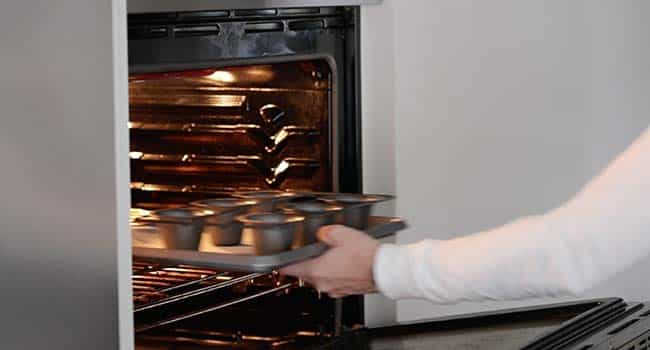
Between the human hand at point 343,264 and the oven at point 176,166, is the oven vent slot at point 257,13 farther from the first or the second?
the human hand at point 343,264

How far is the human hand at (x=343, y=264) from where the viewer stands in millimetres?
1504

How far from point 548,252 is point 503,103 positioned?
0.84 metres

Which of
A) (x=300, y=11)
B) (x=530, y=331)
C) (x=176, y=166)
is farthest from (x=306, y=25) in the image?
(x=530, y=331)

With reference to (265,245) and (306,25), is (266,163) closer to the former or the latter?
(306,25)

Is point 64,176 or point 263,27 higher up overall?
point 263,27

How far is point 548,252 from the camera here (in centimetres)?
133

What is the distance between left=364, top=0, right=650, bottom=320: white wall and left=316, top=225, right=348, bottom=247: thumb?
0.41 m

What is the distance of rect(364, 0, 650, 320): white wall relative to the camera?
2.00 m

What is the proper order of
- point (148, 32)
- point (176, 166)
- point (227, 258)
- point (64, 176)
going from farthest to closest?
1. point (176, 166)
2. point (148, 32)
3. point (227, 258)
4. point (64, 176)

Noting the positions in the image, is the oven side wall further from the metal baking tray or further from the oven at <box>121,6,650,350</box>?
the oven at <box>121,6,650,350</box>

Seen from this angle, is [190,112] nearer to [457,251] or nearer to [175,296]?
[175,296]

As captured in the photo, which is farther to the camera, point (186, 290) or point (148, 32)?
point (186, 290)

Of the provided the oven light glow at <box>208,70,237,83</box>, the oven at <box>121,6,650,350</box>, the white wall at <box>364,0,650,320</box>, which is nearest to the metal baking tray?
the oven at <box>121,6,650,350</box>

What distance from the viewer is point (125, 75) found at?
1.29 meters
